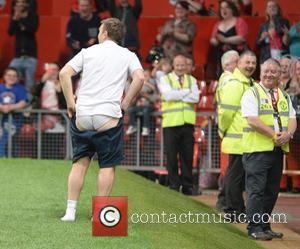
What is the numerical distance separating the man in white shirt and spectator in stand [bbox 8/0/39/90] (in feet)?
31.7

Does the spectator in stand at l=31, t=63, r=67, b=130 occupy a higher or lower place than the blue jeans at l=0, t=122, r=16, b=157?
higher

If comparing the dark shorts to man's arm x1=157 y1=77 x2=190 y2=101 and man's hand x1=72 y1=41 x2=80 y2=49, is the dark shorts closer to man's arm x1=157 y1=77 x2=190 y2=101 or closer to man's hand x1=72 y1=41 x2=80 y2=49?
man's arm x1=157 y1=77 x2=190 y2=101

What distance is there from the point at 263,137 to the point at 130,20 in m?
9.42

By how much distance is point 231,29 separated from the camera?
20.1 m

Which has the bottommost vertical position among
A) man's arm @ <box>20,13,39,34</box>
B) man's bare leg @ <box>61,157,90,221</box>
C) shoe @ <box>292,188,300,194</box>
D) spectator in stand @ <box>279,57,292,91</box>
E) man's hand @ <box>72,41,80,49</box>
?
shoe @ <box>292,188,300,194</box>

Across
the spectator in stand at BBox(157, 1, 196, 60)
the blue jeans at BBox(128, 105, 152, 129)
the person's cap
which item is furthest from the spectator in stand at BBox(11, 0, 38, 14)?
the blue jeans at BBox(128, 105, 152, 129)

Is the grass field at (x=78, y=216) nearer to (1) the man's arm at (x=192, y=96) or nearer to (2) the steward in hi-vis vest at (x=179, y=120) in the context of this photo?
(2) the steward in hi-vis vest at (x=179, y=120)

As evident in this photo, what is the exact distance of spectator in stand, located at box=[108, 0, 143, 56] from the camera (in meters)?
20.9

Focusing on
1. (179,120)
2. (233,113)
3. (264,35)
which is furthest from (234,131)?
(264,35)

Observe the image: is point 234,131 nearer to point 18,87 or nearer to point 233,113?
point 233,113

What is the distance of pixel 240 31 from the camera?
20.0 metres

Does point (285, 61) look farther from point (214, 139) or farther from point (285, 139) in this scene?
point (285, 139)

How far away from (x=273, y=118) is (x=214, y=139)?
6218 mm

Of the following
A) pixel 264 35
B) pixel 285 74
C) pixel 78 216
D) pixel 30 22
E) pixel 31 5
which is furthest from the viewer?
pixel 31 5
